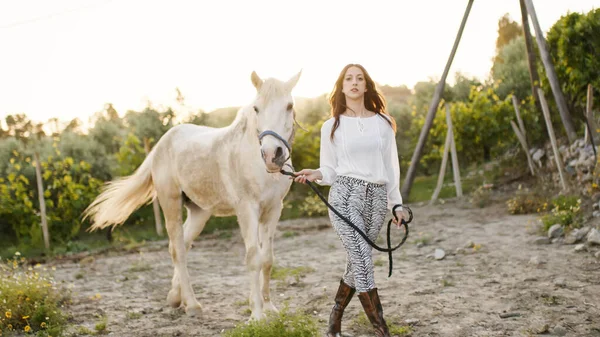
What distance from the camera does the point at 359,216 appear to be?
330 cm

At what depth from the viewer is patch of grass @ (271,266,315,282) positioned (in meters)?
6.29

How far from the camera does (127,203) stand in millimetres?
5891

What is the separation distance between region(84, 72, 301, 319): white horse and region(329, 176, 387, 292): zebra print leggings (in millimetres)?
479

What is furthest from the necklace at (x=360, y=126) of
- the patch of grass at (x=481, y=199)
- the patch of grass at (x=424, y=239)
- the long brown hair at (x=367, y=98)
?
the patch of grass at (x=481, y=199)

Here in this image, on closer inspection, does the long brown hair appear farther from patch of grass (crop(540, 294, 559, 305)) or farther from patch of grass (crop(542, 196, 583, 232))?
patch of grass (crop(542, 196, 583, 232))

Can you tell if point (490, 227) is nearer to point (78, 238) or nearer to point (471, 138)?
point (471, 138)

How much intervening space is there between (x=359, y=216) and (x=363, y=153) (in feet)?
1.30

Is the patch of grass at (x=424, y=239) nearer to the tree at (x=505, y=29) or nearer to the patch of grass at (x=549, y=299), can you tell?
the patch of grass at (x=549, y=299)

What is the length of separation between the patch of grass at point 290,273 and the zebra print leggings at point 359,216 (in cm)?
289

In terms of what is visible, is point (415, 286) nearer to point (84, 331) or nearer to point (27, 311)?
point (84, 331)

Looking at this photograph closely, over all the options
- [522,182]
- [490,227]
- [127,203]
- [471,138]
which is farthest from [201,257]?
[471,138]

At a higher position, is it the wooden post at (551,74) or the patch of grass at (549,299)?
the wooden post at (551,74)

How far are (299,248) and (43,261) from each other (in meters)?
4.66

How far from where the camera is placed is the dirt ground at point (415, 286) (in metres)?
4.06
